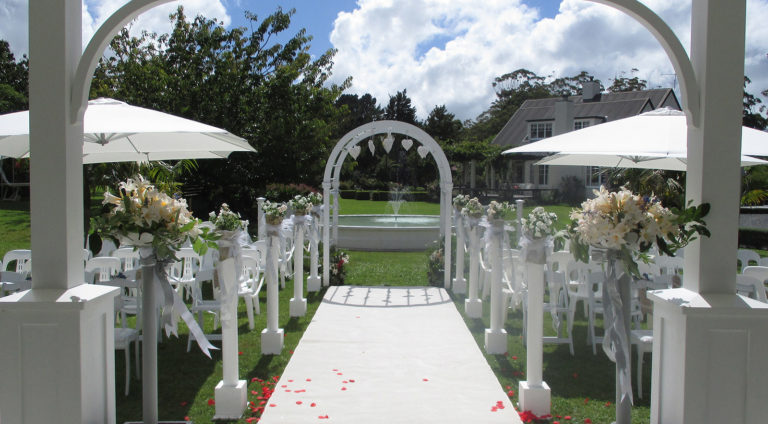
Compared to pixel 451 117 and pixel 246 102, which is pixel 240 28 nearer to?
pixel 246 102

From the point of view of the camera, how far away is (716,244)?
3311 mm

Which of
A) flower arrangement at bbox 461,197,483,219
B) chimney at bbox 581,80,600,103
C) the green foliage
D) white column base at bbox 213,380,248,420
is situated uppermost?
chimney at bbox 581,80,600,103

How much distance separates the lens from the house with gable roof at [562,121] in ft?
110

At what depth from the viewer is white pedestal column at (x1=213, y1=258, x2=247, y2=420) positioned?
172 inches

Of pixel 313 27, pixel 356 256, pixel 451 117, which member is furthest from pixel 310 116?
pixel 451 117

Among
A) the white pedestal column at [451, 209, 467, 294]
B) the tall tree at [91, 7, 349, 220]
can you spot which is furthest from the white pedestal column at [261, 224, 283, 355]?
the tall tree at [91, 7, 349, 220]

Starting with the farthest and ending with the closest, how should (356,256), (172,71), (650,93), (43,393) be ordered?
(650,93) → (172,71) → (356,256) → (43,393)

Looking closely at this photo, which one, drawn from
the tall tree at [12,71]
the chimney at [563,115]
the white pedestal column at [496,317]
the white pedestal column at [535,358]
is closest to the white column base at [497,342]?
the white pedestal column at [496,317]

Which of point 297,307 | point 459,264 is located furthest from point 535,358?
point 459,264

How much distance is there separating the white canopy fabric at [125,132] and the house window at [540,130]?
3189cm

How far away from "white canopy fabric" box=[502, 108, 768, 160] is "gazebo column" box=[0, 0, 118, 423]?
14.6ft

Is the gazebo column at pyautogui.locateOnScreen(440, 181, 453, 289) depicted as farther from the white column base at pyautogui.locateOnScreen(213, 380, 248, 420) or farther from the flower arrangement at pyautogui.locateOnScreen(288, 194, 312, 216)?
the white column base at pyautogui.locateOnScreen(213, 380, 248, 420)

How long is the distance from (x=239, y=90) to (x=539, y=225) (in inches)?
557

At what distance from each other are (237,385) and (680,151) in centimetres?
456
